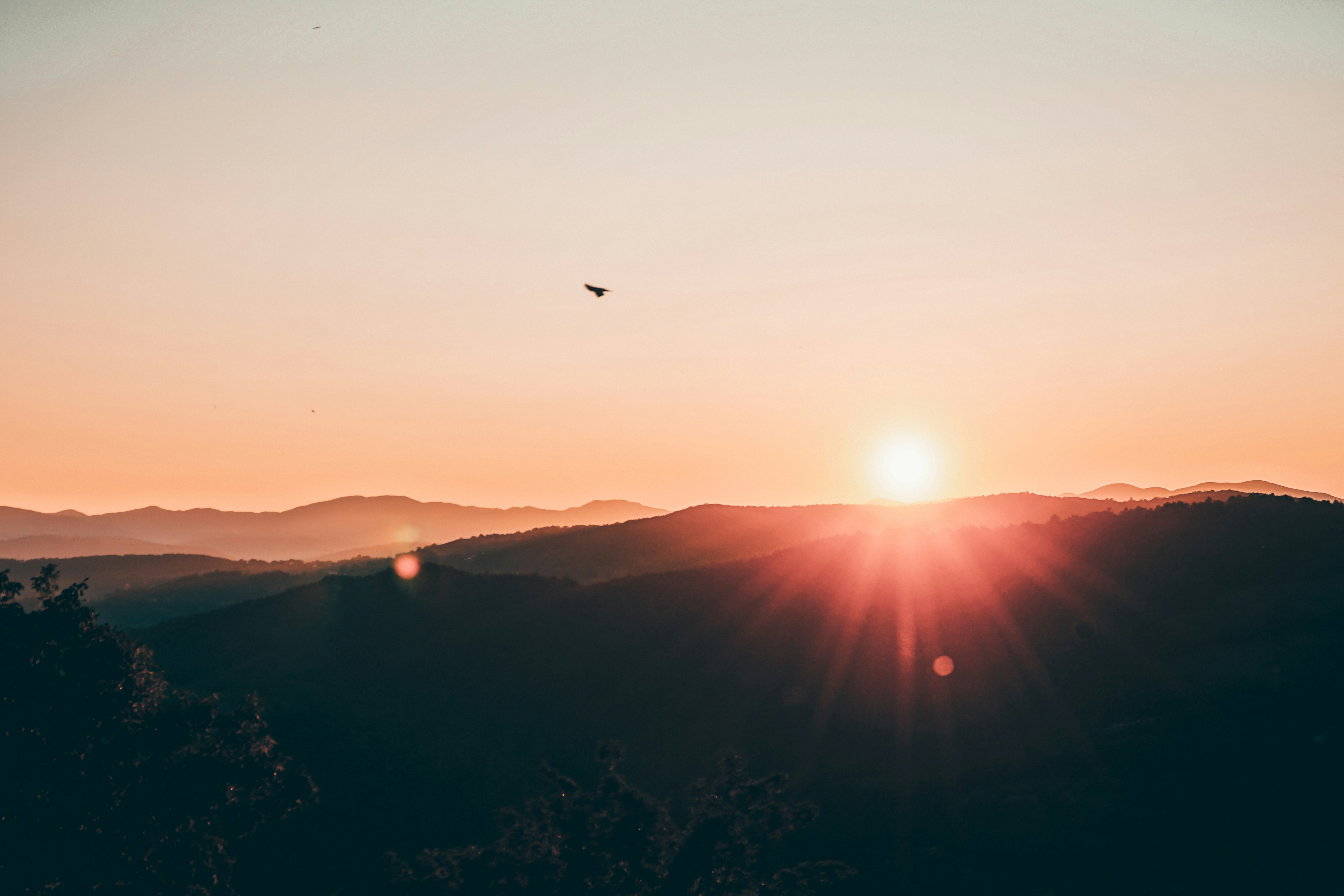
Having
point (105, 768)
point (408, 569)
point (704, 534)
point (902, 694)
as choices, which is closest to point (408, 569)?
point (408, 569)

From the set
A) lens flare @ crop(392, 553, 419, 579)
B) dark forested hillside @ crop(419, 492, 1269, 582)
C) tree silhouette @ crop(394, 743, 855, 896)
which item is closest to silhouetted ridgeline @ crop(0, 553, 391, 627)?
dark forested hillside @ crop(419, 492, 1269, 582)

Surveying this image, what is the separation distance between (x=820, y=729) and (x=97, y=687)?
3683cm

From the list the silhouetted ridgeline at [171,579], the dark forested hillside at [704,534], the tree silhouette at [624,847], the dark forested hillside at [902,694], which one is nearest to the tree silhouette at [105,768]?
the tree silhouette at [624,847]

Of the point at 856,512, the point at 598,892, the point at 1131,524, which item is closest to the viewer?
the point at 598,892

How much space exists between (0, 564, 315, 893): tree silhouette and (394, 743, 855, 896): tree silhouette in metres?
6.71

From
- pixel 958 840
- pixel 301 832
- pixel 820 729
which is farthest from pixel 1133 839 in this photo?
pixel 301 832

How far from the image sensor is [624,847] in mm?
23203

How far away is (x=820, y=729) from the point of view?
161 ft

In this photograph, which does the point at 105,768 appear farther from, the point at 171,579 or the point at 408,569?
the point at 171,579

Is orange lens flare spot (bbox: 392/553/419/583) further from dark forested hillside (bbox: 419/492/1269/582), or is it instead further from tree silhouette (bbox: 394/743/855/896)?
tree silhouette (bbox: 394/743/855/896)

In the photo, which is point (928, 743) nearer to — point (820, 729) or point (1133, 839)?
point (820, 729)

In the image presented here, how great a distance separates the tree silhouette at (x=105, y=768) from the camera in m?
22.8

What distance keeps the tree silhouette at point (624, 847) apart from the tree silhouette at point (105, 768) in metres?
6.71

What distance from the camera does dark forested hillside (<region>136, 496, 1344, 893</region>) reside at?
32.8 meters
